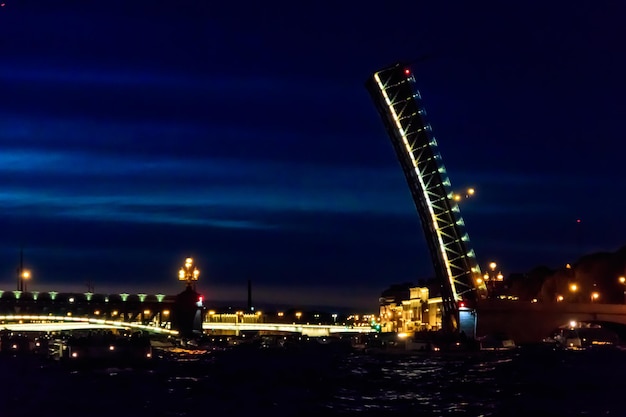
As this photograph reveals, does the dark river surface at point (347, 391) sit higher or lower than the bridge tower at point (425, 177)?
lower

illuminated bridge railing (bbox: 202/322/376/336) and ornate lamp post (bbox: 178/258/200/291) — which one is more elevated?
ornate lamp post (bbox: 178/258/200/291)

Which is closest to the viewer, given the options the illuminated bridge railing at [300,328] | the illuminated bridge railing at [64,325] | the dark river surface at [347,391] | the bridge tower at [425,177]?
the dark river surface at [347,391]

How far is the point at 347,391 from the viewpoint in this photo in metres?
40.3

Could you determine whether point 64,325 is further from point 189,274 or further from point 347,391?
point 347,391

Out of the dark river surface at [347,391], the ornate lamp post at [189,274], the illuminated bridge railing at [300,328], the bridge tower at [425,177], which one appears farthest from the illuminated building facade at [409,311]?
the dark river surface at [347,391]

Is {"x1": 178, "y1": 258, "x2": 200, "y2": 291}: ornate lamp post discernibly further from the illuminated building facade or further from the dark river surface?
the dark river surface

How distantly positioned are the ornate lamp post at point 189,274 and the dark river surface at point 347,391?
85080mm

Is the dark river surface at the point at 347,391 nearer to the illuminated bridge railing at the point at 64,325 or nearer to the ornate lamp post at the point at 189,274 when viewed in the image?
the illuminated bridge railing at the point at 64,325

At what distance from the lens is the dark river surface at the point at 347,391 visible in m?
32.5

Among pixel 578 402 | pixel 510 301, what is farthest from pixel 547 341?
pixel 578 402

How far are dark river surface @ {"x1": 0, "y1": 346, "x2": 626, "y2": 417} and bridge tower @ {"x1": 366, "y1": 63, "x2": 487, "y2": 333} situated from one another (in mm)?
10874

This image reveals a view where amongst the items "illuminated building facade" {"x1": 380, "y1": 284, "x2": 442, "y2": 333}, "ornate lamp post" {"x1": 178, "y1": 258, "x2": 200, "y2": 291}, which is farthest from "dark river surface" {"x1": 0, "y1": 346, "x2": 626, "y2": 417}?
"ornate lamp post" {"x1": 178, "y1": 258, "x2": 200, "y2": 291}

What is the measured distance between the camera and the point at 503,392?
38.0 meters

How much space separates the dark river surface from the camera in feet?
107
